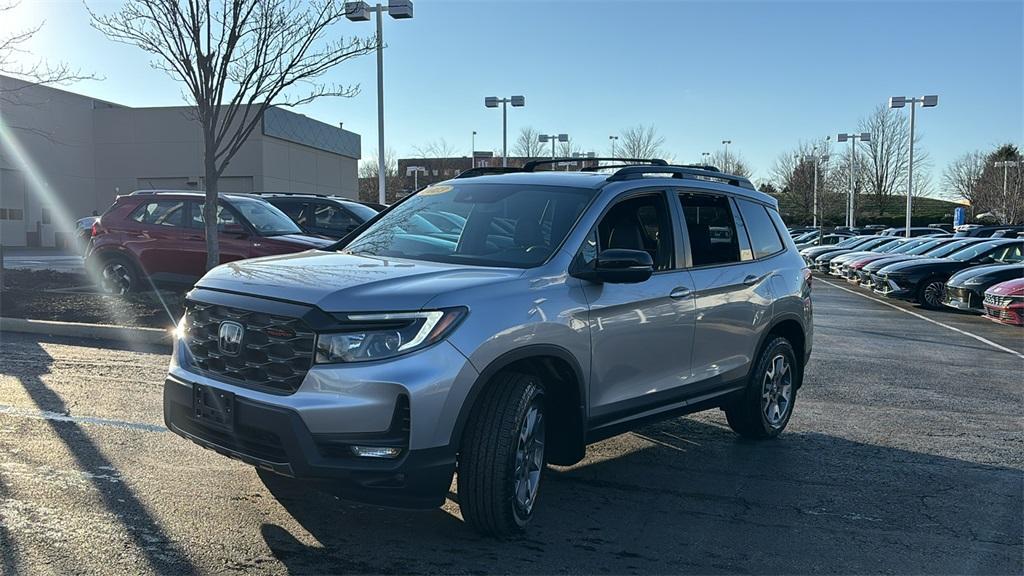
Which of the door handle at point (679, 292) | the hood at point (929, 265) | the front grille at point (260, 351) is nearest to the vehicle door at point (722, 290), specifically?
the door handle at point (679, 292)

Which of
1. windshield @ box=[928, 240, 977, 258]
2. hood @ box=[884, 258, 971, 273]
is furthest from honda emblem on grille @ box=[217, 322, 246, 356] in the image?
windshield @ box=[928, 240, 977, 258]

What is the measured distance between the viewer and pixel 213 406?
153 inches

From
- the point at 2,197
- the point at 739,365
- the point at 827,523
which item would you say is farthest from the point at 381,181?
the point at 2,197

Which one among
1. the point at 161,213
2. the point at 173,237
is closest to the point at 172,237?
the point at 173,237

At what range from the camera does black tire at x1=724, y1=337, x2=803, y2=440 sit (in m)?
6.04

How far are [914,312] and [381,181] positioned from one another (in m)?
12.4

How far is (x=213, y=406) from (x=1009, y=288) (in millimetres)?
13929

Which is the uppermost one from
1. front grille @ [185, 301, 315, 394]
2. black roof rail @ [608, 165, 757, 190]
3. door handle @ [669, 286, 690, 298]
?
black roof rail @ [608, 165, 757, 190]

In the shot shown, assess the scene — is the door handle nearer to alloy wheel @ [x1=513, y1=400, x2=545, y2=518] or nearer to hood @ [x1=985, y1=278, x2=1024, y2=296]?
alloy wheel @ [x1=513, y1=400, x2=545, y2=518]

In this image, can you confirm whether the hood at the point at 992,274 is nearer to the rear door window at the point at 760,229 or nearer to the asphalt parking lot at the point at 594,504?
the asphalt parking lot at the point at 594,504

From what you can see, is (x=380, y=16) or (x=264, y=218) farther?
(x=380, y=16)

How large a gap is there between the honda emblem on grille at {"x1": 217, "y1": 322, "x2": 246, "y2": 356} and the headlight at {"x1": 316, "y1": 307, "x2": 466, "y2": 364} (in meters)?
0.47

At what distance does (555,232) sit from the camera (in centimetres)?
466

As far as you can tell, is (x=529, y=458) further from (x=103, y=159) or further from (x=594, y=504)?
(x=103, y=159)
